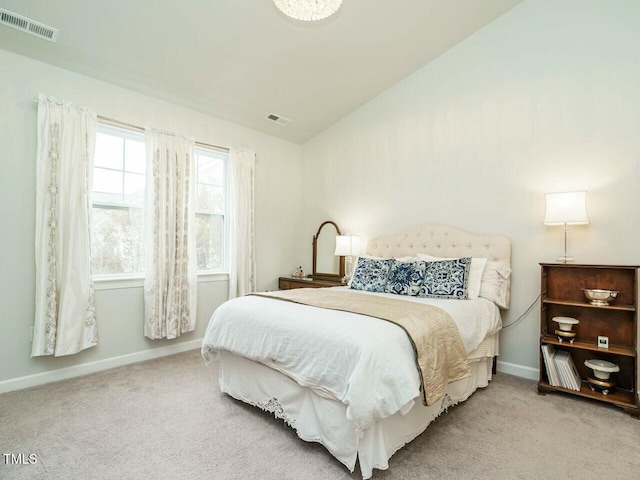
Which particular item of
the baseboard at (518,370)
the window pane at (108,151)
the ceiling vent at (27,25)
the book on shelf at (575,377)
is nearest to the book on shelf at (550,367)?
the book on shelf at (575,377)

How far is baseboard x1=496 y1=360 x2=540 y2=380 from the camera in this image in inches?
116

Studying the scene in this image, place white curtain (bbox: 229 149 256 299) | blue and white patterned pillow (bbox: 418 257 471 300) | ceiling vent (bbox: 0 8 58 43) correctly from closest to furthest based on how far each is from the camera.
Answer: ceiling vent (bbox: 0 8 58 43), blue and white patterned pillow (bbox: 418 257 471 300), white curtain (bbox: 229 149 256 299)

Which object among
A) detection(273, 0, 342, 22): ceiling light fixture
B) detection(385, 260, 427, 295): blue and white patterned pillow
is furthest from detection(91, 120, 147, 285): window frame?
detection(385, 260, 427, 295): blue and white patterned pillow

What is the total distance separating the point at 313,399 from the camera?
189 centimetres

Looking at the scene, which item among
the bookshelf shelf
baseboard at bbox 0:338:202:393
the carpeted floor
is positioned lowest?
the carpeted floor

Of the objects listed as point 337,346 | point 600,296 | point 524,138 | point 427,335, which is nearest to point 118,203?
point 337,346

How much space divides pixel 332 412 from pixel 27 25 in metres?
3.46

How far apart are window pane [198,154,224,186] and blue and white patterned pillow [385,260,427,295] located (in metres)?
2.46

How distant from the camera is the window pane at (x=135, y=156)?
3385mm

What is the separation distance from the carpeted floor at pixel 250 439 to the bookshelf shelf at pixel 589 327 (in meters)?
0.16

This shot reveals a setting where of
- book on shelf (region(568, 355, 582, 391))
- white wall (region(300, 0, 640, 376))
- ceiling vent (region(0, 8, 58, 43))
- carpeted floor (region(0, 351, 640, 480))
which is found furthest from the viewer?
white wall (region(300, 0, 640, 376))

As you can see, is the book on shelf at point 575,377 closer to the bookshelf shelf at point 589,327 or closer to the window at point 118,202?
the bookshelf shelf at point 589,327

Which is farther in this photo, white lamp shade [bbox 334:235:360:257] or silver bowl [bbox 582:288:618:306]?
white lamp shade [bbox 334:235:360:257]

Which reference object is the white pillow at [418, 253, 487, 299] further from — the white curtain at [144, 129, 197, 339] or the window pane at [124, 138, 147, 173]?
the window pane at [124, 138, 147, 173]
